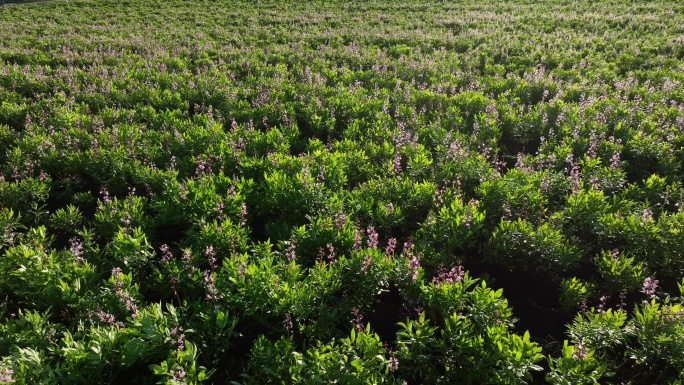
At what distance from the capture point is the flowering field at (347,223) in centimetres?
383

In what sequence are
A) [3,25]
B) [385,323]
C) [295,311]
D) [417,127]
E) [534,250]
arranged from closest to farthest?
[295,311] < [385,323] < [534,250] < [417,127] < [3,25]

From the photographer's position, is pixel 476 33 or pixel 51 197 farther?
pixel 476 33

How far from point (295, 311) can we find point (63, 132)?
752 cm

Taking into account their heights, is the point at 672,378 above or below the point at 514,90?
below

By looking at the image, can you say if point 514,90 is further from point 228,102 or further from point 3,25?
point 3,25

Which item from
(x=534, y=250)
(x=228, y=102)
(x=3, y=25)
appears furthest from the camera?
(x=3, y=25)

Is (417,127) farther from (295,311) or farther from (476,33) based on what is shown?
(476,33)

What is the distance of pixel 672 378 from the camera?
150 inches

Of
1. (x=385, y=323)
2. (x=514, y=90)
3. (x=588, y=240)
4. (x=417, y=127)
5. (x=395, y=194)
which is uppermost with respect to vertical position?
(x=514, y=90)

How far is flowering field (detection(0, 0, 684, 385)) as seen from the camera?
12.6 ft

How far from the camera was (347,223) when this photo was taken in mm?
5656

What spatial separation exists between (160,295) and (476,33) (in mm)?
18832

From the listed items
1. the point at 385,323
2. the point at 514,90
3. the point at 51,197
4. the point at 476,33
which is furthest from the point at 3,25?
the point at 385,323

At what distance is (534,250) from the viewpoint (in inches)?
211
